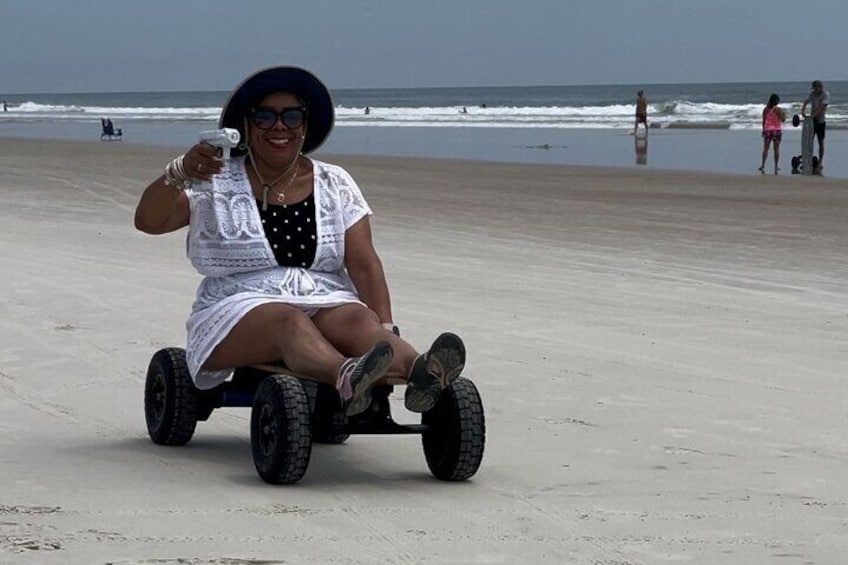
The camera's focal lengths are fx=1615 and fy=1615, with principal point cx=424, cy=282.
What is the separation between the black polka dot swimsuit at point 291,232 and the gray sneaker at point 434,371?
0.85 metres

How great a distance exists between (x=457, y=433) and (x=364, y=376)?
1.52 ft

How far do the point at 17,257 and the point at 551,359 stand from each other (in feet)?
17.5

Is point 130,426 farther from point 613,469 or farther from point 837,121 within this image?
point 837,121

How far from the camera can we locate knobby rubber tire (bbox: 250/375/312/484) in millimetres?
5230

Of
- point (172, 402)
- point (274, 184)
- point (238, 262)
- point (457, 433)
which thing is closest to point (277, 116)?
point (274, 184)

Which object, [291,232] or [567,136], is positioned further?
→ [567,136]

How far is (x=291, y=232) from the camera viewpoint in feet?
19.4

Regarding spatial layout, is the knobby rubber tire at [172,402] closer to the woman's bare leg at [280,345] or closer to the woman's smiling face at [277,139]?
the woman's bare leg at [280,345]

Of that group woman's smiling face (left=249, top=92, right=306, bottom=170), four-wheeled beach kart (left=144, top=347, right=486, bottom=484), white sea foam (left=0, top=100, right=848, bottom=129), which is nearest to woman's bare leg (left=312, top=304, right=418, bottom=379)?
four-wheeled beach kart (left=144, top=347, right=486, bottom=484)

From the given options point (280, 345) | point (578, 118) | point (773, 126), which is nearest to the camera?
point (280, 345)

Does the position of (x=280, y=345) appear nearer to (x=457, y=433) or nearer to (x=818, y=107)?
(x=457, y=433)

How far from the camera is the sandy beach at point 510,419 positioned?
4.68 meters

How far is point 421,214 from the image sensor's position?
17047mm

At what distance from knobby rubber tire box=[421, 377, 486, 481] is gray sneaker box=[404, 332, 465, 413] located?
0.44ft
